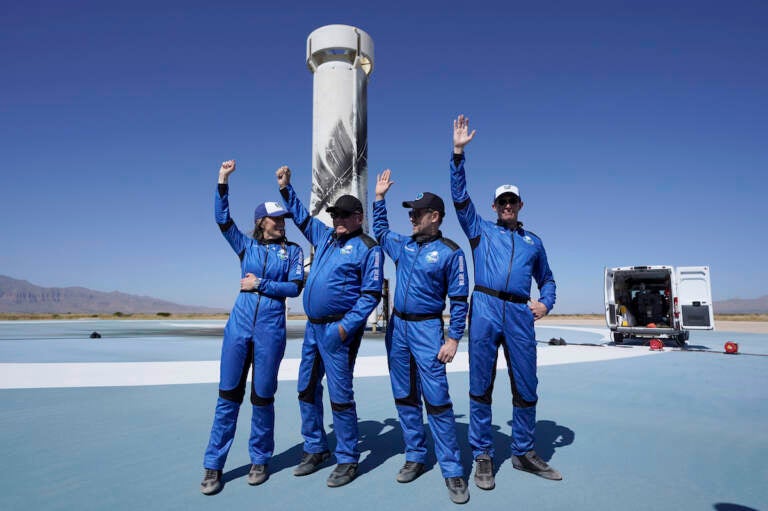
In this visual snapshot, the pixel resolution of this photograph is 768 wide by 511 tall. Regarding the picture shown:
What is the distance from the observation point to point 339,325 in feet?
11.8

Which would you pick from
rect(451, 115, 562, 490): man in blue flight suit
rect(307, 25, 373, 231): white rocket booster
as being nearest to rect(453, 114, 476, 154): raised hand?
rect(451, 115, 562, 490): man in blue flight suit

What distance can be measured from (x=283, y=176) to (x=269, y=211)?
50cm

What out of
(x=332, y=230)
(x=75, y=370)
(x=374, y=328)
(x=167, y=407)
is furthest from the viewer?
(x=374, y=328)

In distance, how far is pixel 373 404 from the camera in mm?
5770

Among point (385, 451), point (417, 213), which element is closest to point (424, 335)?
point (417, 213)

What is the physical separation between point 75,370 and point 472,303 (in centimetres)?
786

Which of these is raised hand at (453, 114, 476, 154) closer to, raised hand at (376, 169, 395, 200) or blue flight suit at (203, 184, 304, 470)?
raised hand at (376, 169, 395, 200)

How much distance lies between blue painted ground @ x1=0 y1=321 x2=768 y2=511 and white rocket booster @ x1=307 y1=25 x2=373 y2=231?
42.0 ft

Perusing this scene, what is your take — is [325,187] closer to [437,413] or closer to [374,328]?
[374,328]

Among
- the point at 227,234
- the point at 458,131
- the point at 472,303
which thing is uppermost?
the point at 458,131

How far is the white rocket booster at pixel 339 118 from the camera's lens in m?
18.8

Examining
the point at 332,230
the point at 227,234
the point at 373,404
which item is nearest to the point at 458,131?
the point at 332,230

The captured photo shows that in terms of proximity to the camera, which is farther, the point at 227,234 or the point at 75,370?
the point at 75,370

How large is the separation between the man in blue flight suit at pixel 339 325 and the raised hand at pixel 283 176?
0.72 meters
